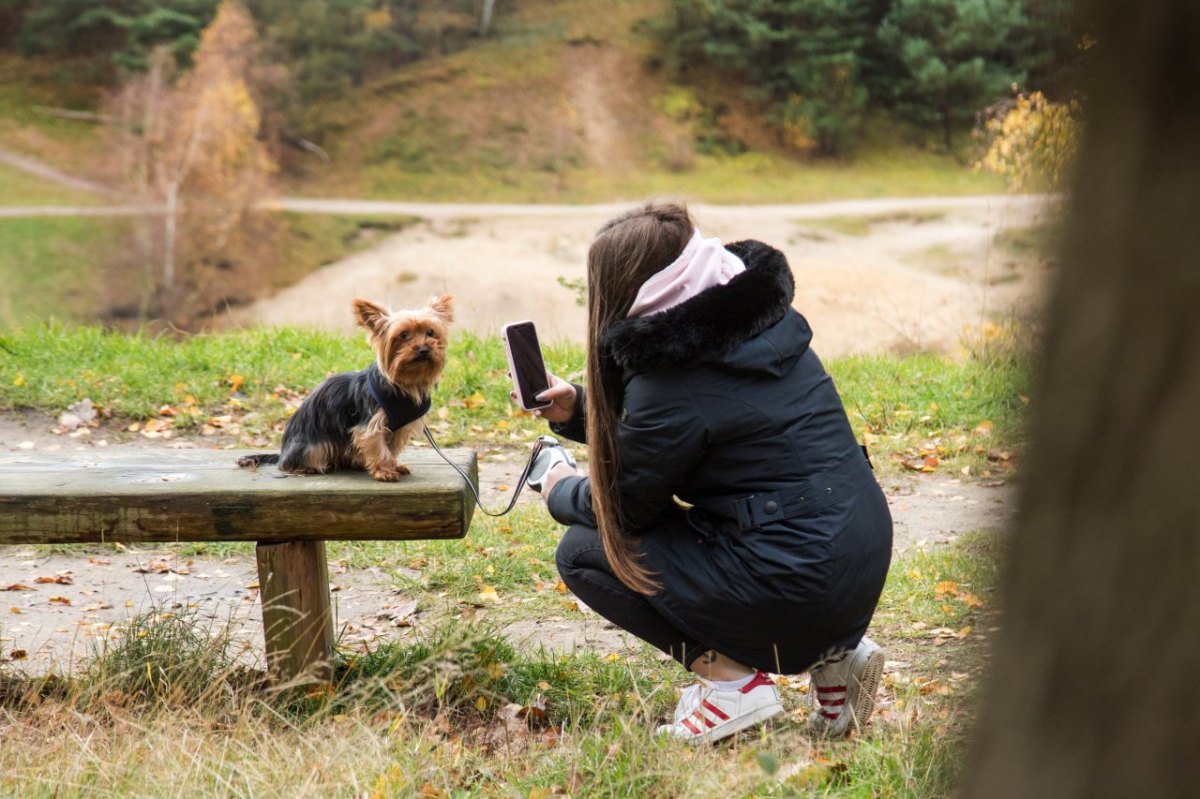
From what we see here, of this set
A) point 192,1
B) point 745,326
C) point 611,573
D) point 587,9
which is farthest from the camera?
point 587,9

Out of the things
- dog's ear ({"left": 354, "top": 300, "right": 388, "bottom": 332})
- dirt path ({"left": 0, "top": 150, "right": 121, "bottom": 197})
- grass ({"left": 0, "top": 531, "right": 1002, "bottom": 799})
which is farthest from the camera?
dirt path ({"left": 0, "top": 150, "right": 121, "bottom": 197})

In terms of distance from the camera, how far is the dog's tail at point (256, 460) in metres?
4.07

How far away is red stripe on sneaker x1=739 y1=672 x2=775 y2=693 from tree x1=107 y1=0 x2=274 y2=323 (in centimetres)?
2384

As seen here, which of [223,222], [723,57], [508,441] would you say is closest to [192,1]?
[223,222]

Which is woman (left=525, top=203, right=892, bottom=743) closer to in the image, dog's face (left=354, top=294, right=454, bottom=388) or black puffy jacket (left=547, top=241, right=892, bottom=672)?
black puffy jacket (left=547, top=241, right=892, bottom=672)

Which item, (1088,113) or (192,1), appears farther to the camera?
(192,1)

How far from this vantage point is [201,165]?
27078mm

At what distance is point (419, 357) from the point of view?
3891 mm

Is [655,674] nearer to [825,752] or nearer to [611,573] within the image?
[611,573]

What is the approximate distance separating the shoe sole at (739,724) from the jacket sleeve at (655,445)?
68 centimetres

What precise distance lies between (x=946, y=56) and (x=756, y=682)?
2995 centimetres

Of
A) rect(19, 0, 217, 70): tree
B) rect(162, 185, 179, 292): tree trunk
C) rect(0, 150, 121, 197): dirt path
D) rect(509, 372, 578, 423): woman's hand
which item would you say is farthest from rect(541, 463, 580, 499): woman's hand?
rect(19, 0, 217, 70): tree

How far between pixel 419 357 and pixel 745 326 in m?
1.18

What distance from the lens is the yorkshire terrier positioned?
12.7 ft
